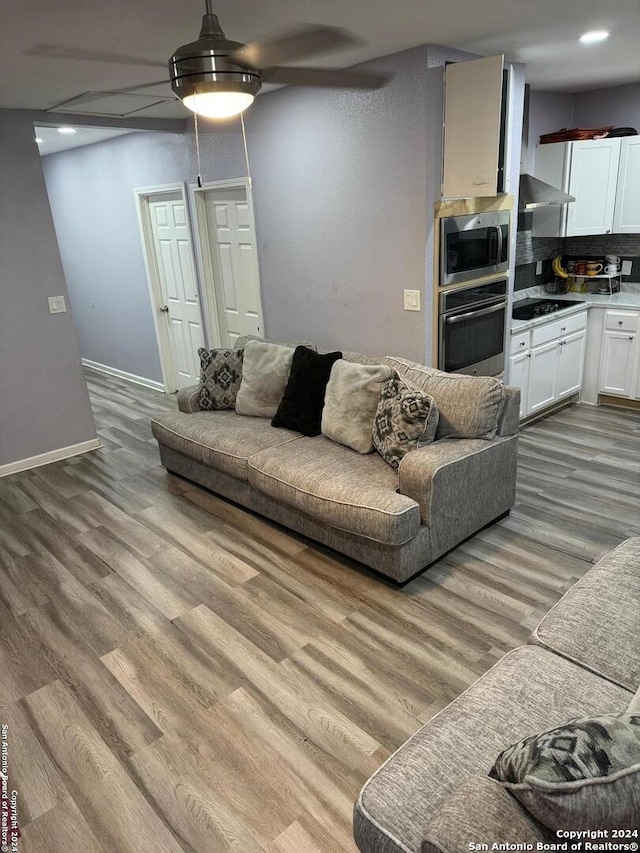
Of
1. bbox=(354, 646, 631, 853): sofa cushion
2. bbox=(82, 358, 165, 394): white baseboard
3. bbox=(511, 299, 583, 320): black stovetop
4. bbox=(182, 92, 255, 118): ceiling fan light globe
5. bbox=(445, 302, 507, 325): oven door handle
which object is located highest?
bbox=(182, 92, 255, 118): ceiling fan light globe

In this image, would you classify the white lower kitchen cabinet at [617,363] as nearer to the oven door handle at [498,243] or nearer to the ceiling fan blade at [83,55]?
the oven door handle at [498,243]

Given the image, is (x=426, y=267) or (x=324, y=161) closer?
(x=426, y=267)

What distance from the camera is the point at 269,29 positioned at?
9.00 ft

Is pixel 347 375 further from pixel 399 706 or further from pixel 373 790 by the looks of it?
pixel 373 790

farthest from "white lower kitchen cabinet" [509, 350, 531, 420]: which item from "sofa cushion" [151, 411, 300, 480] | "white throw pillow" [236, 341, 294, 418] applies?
"sofa cushion" [151, 411, 300, 480]

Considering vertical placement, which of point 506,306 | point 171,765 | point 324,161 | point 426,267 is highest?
point 324,161

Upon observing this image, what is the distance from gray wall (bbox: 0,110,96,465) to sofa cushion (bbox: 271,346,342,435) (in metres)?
2.01

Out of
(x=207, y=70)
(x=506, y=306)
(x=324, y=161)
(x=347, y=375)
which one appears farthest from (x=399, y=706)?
(x=324, y=161)

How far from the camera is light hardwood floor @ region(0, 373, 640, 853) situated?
1.89 m

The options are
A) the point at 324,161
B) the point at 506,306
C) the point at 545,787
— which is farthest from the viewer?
the point at 506,306

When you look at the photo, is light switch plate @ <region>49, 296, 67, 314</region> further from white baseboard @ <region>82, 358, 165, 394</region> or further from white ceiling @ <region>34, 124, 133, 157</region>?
white baseboard @ <region>82, 358, 165, 394</region>

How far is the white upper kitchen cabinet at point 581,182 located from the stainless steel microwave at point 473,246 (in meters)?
1.31

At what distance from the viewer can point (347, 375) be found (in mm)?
3432

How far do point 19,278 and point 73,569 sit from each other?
7.70ft
